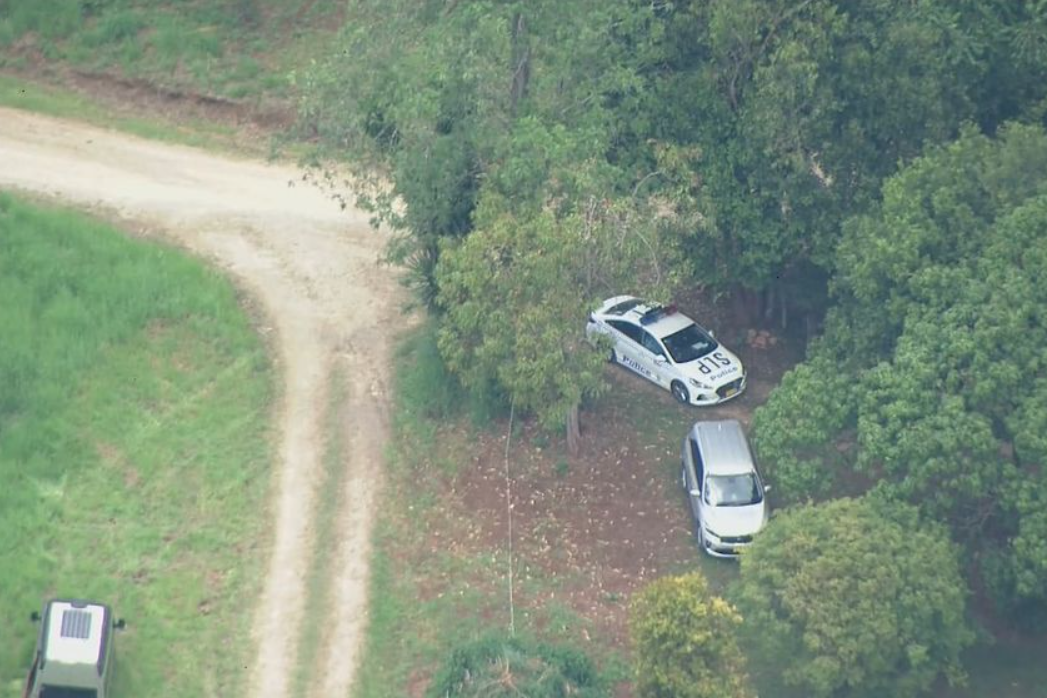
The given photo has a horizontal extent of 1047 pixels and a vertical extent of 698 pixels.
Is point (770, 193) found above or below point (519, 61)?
below

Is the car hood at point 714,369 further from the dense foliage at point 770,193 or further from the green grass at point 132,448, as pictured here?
the green grass at point 132,448

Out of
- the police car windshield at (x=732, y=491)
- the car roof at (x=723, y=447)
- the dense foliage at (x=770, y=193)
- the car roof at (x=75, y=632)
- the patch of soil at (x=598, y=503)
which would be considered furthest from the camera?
the car roof at (x=723, y=447)

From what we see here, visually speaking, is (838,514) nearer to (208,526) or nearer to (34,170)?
(208,526)

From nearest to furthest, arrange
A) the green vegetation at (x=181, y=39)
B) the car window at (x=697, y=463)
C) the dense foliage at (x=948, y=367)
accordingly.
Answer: the dense foliage at (x=948, y=367)
the car window at (x=697, y=463)
the green vegetation at (x=181, y=39)

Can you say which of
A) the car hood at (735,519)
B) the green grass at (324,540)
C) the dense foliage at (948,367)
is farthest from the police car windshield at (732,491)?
the green grass at (324,540)

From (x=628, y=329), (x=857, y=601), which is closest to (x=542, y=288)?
(x=628, y=329)

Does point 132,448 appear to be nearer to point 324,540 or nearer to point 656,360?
point 324,540

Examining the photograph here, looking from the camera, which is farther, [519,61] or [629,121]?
[629,121]

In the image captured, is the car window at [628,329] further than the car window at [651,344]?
Yes
